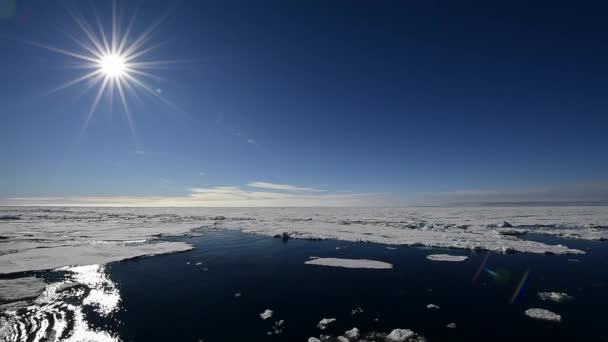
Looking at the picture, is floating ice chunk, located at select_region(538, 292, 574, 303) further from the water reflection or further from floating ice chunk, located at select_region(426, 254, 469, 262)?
the water reflection

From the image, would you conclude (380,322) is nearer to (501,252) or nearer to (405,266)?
(405,266)

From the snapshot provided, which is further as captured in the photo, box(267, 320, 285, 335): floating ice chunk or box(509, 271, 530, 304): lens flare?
box(509, 271, 530, 304): lens flare

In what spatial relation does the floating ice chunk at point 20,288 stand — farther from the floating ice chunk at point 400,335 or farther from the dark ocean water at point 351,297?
the floating ice chunk at point 400,335

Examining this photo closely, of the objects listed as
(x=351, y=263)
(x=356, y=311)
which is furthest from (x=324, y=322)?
(x=351, y=263)

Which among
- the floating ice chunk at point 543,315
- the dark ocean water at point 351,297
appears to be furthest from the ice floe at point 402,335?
the floating ice chunk at point 543,315

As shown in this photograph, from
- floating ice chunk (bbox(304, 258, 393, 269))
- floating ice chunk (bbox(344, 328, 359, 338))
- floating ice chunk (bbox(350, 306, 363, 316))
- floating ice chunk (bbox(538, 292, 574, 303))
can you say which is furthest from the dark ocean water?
floating ice chunk (bbox(304, 258, 393, 269))
